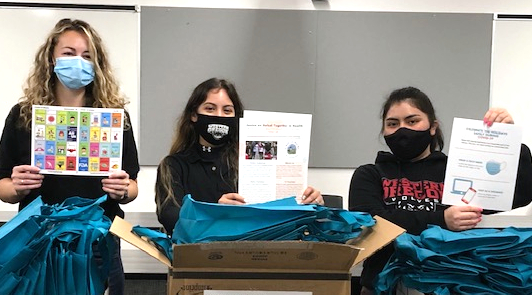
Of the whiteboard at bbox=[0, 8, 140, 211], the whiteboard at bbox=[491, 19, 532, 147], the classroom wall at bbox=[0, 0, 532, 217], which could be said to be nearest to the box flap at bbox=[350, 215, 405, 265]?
the classroom wall at bbox=[0, 0, 532, 217]

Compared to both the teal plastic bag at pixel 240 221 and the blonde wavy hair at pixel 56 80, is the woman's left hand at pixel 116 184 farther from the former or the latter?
the teal plastic bag at pixel 240 221

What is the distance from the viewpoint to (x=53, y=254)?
3.30ft

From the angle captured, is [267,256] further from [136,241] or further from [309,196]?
[309,196]

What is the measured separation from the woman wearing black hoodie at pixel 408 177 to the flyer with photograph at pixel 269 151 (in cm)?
32

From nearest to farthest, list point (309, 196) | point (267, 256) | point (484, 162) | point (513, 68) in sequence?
point (267, 256)
point (484, 162)
point (309, 196)
point (513, 68)

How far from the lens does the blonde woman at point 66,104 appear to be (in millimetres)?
1444

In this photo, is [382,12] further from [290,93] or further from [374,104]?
[290,93]

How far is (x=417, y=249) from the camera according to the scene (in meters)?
1.04

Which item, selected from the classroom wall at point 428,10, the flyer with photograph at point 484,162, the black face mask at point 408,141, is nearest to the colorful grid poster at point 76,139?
the black face mask at point 408,141

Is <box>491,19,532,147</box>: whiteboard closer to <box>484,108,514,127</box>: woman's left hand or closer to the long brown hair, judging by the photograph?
<box>484,108,514,127</box>: woman's left hand

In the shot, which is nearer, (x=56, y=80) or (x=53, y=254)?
(x=53, y=254)

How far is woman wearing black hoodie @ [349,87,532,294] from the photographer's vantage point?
1.37m

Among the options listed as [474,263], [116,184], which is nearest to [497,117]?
[474,263]

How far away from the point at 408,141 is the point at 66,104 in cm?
122
